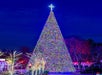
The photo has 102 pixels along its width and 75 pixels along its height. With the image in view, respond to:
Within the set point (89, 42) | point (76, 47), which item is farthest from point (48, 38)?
point (89, 42)

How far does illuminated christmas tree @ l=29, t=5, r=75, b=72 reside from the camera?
48.5 meters

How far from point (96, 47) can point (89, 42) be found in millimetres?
5784

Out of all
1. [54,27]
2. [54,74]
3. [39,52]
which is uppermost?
[54,27]

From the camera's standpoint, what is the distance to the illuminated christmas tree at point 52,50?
4853cm

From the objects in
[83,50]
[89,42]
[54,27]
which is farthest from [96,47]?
[54,27]

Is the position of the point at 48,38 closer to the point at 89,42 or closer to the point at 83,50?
the point at 83,50

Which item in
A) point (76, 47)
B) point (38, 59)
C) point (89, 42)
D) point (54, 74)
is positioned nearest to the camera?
point (54, 74)

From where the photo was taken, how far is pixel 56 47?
48.9 meters

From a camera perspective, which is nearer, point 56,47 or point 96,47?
point 56,47

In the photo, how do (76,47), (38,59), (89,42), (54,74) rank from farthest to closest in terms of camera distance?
(89,42)
(76,47)
(38,59)
(54,74)

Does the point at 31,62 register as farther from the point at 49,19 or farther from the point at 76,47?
the point at 76,47

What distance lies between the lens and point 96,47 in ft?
339

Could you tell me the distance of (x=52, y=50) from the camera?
160 feet

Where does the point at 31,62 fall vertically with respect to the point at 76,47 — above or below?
below
